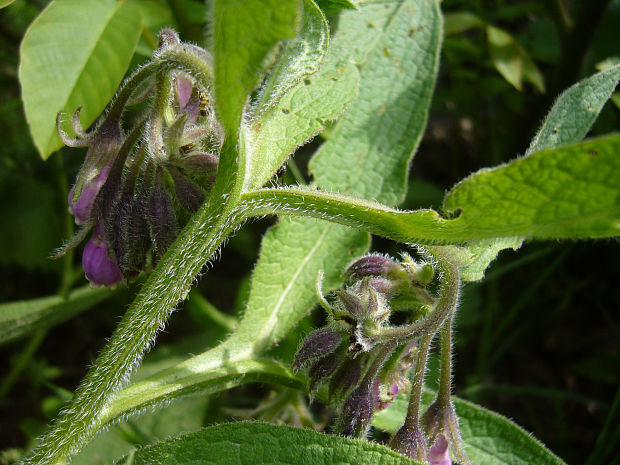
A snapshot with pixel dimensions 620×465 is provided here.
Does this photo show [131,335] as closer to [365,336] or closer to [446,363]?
[365,336]

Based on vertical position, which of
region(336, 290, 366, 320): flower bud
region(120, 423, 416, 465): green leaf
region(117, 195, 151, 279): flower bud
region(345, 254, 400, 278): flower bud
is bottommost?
region(120, 423, 416, 465): green leaf

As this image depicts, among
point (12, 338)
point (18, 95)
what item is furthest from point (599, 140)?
point (18, 95)

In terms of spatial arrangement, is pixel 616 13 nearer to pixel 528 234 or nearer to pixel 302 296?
pixel 302 296

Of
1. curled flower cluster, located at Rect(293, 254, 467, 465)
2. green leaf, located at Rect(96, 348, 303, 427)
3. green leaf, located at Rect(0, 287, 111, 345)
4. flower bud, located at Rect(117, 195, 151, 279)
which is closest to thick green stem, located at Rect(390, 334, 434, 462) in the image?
curled flower cluster, located at Rect(293, 254, 467, 465)

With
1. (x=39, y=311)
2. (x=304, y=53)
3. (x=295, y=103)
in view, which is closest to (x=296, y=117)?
(x=295, y=103)

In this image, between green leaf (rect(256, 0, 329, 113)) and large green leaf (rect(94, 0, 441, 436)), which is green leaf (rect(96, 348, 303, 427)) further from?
green leaf (rect(256, 0, 329, 113))

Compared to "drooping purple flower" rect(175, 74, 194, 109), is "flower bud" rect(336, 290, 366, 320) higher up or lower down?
lower down
